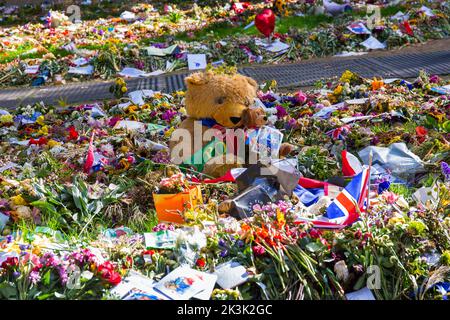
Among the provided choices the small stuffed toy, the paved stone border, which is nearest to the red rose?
the small stuffed toy

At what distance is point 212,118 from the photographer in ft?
15.6

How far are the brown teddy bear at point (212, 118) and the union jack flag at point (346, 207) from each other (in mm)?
1069

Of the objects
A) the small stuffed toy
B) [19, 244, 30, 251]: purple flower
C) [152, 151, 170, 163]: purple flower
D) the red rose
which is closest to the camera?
the red rose

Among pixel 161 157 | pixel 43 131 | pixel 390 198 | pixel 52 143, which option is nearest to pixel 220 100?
pixel 161 157

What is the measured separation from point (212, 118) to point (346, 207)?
1480 millimetres

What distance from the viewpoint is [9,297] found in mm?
3109

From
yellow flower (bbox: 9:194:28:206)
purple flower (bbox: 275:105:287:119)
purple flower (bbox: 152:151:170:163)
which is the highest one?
yellow flower (bbox: 9:194:28:206)

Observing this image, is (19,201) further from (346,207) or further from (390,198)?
(390,198)

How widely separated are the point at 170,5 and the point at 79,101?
5.95 meters

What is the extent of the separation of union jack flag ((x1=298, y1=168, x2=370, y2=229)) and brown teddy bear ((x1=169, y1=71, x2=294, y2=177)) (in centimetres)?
107

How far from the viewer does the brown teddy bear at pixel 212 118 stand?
4660 mm

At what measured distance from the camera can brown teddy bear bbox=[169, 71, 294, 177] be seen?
4.66 metres

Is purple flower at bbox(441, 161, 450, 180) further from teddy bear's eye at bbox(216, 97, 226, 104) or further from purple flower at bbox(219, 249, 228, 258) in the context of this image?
purple flower at bbox(219, 249, 228, 258)
